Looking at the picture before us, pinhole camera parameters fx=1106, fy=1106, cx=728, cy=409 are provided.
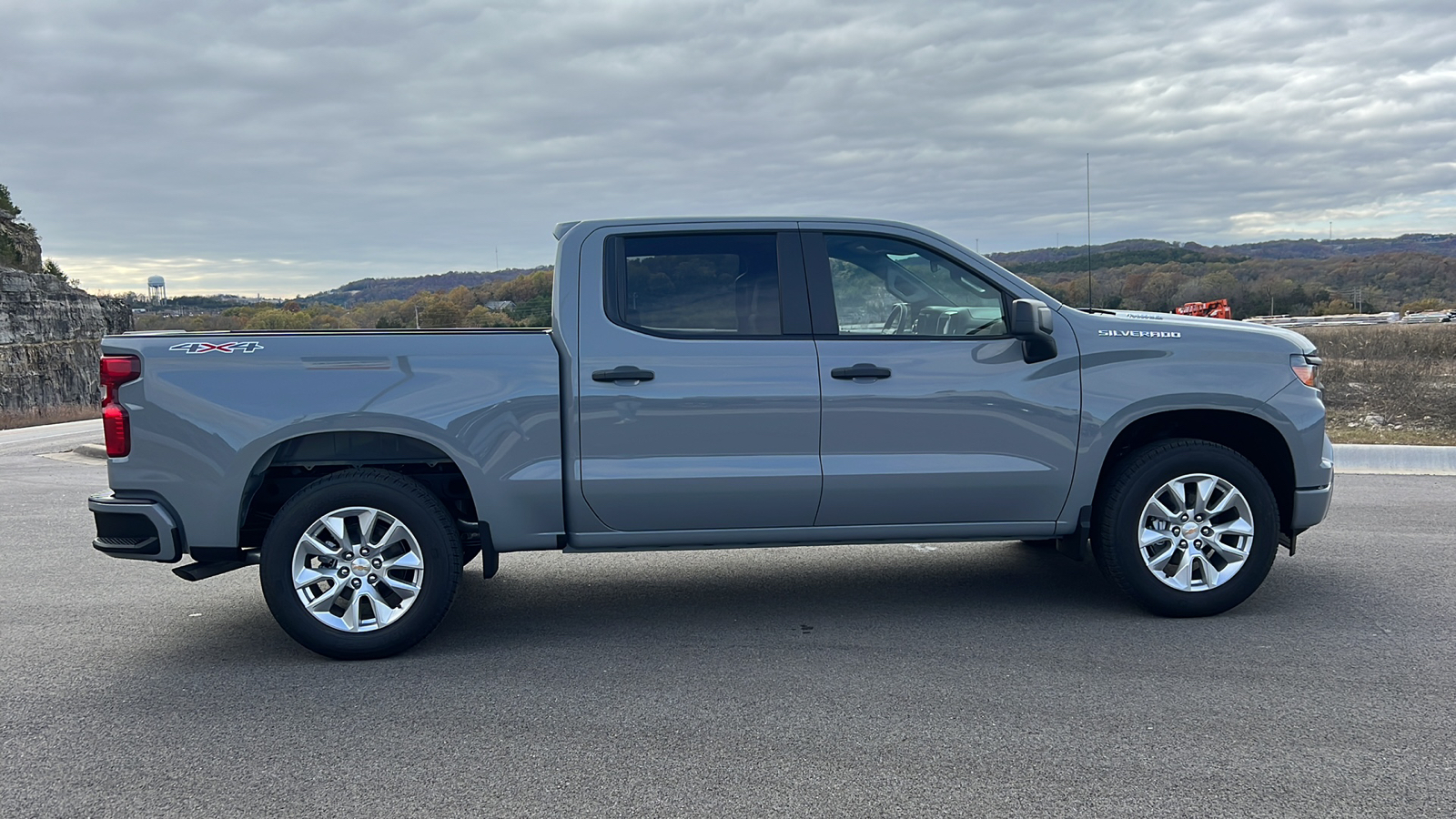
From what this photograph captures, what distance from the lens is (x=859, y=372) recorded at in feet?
17.2

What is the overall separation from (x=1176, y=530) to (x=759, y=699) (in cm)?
240

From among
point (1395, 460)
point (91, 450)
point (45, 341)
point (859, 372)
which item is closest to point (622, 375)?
point (859, 372)

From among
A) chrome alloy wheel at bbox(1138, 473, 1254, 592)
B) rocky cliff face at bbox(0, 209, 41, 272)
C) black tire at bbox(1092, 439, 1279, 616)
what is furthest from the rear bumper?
rocky cliff face at bbox(0, 209, 41, 272)

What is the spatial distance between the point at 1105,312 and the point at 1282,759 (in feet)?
10.0

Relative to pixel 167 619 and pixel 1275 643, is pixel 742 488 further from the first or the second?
pixel 167 619

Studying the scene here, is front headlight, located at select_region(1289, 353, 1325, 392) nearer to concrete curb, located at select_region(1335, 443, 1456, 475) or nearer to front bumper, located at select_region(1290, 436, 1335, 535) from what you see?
front bumper, located at select_region(1290, 436, 1335, 535)

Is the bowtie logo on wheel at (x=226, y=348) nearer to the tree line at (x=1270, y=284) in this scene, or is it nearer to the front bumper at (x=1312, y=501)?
the tree line at (x=1270, y=284)

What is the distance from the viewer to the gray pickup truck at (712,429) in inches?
198

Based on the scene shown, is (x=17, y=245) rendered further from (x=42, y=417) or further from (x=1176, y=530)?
(x=1176, y=530)

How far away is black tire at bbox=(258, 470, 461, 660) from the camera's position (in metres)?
4.98

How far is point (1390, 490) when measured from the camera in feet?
30.6

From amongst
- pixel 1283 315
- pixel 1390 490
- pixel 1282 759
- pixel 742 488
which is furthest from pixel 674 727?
pixel 1283 315

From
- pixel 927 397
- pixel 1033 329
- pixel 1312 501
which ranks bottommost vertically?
pixel 1312 501

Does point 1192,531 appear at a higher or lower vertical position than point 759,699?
higher
